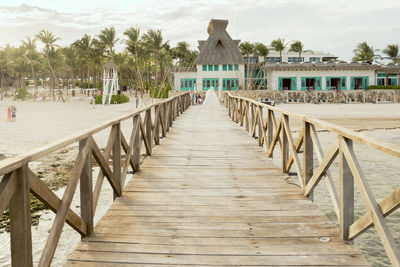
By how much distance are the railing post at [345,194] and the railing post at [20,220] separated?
2.19 m

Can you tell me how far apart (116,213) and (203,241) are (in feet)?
3.59

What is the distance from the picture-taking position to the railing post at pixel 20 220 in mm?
2072

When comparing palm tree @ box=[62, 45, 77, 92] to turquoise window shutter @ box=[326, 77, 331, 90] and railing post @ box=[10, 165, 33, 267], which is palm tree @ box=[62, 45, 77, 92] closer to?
turquoise window shutter @ box=[326, 77, 331, 90]

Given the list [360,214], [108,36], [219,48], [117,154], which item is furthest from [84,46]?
[117,154]

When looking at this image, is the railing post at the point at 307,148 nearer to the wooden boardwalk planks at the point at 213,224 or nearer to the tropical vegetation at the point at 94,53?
the wooden boardwalk planks at the point at 213,224

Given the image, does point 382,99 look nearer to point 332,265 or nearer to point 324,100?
point 324,100

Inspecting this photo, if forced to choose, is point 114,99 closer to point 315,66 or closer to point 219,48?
point 219,48

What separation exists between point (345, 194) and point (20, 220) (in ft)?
7.40

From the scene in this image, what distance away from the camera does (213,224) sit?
356 centimetres

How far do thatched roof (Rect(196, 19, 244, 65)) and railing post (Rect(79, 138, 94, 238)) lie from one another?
43691 mm

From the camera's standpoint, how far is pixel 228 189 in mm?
4777

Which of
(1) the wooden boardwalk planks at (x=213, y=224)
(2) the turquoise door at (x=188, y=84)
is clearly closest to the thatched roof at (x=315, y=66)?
(2) the turquoise door at (x=188, y=84)

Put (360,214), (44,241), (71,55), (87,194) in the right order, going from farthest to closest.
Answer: (71,55)
(360,214)
(44,241)
(87,194)

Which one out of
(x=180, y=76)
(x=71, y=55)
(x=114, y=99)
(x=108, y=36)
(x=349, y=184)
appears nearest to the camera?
(x=349, y=184)
